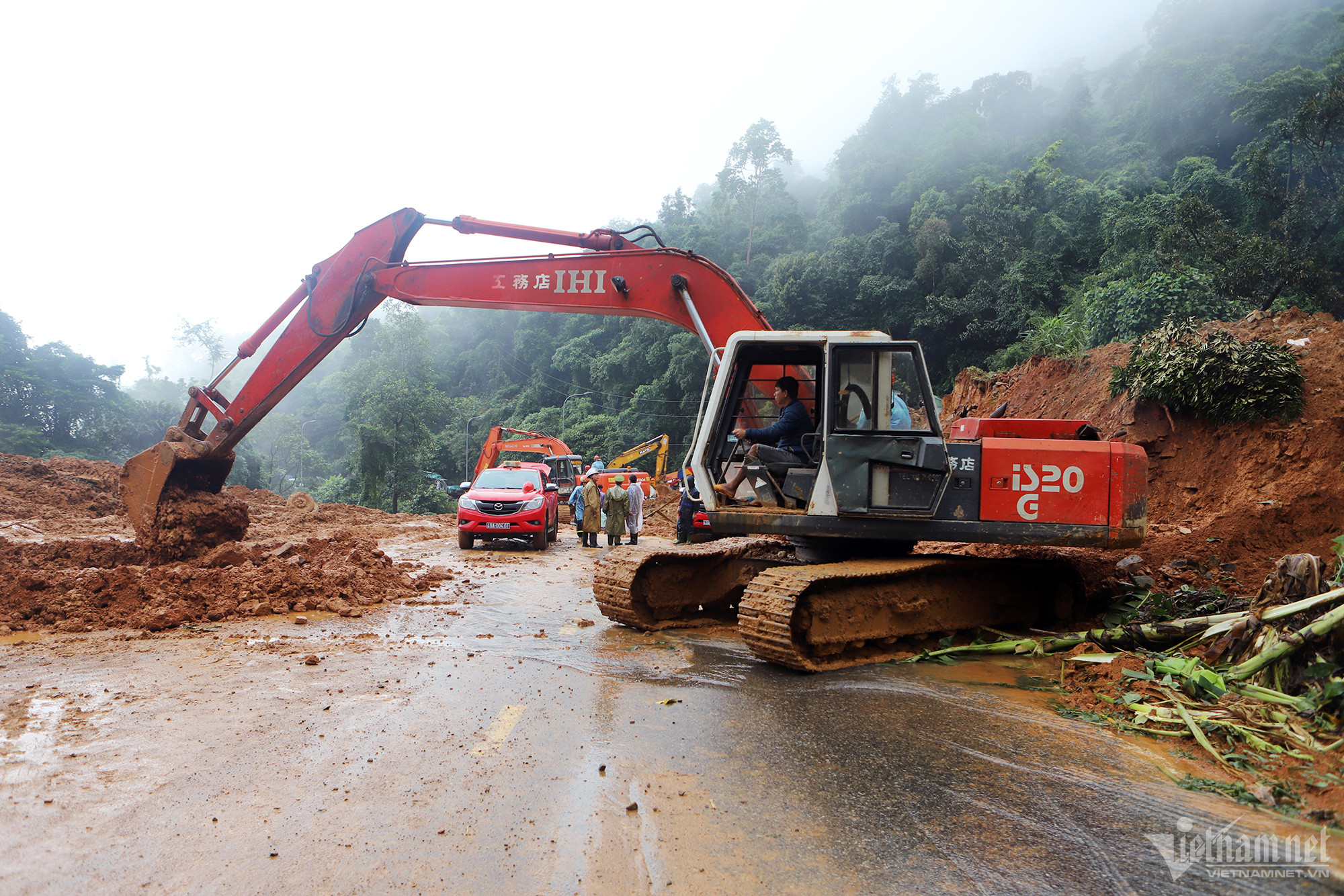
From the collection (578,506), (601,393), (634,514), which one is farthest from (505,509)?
(601,393)

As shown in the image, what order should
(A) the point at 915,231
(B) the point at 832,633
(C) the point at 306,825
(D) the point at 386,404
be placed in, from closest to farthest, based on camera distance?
1. (C) the point at 306,825
2. (B) the point at 832,633
3. (D) the point at 386,404
4. (A) the point at 915,231

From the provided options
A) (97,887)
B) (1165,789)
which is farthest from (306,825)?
(1165,789)

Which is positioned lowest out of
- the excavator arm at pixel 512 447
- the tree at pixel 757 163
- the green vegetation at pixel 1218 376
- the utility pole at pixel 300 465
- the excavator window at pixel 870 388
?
the utility pole at pixel 300 465

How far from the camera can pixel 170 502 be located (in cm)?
920

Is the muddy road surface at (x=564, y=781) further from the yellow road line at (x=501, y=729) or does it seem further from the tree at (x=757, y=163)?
the tree at (x=757, y=163)

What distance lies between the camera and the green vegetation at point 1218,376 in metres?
10.9

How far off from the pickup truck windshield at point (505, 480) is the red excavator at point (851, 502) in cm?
806

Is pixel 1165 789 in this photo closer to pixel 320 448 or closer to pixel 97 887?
pixel 97 887

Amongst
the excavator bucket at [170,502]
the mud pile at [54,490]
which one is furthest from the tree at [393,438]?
the excavator bucket at [170,502]

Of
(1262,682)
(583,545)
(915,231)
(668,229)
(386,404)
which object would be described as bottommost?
(583,545)

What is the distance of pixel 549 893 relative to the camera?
2.73 metres

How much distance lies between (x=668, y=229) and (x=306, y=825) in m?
68.8

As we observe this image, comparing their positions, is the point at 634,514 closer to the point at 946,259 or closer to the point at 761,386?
the point at 761,386

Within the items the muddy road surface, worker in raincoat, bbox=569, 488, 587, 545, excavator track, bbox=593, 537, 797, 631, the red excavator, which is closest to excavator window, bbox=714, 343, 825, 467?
the red excavator
